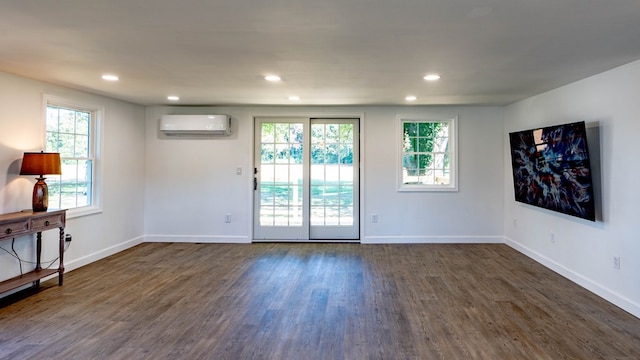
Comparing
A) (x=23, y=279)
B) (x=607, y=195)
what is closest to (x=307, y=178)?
(x=23, y=279)

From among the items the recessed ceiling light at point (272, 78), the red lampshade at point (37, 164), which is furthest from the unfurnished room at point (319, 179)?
the recessed ceiling light at point (272, 78)

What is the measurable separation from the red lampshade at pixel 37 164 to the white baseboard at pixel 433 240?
4283 millimetres

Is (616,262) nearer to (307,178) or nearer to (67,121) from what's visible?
(307,178)

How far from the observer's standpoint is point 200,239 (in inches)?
231

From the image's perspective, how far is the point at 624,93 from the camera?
3273 millimetres

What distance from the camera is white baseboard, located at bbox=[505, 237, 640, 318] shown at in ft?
10.5

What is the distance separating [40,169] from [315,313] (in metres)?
3.10

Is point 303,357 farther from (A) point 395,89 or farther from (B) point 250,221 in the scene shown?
(B) point 250,221

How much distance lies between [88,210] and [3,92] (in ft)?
5.62

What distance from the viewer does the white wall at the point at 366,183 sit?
18.9 ft

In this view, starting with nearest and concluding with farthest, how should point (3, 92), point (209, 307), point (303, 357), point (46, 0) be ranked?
point (46, 0) < point (303, 357) < point (209, 307) < point (3, 92)

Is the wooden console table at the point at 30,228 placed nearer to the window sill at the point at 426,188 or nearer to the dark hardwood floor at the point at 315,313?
the dark hardwood floor at the point at 315,313

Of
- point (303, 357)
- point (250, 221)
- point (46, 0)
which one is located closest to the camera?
point (46, 0)

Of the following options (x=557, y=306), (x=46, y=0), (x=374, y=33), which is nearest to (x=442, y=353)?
(x=557, y=306)
